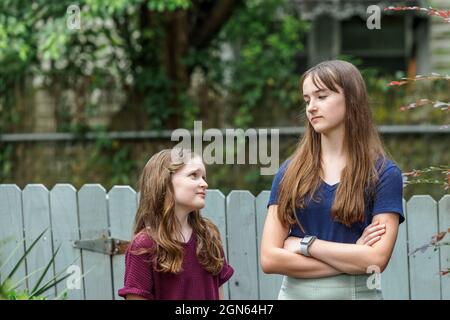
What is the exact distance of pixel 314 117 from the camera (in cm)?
303

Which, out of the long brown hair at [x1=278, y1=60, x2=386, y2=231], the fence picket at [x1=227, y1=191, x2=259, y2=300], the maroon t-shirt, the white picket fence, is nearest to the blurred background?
the white picket fence

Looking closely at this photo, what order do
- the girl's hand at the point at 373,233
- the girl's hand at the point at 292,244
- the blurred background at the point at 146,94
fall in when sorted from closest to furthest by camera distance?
the girl's hand at the point at 373,233 < the girl's hand at the point at 292,244 < the blurred background at the point at 146,94

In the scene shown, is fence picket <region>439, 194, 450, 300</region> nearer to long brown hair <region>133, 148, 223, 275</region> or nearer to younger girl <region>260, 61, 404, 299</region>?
younger girl <region>260, 61, 404, 299</region>

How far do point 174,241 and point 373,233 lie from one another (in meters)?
0.75

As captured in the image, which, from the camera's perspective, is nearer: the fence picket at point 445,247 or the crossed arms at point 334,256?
the crossed arms at point 334,256

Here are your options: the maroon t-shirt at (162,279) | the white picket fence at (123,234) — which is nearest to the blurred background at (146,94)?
the white picket fence at (123,234)

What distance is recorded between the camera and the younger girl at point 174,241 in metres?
3.02

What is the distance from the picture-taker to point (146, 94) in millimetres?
8664

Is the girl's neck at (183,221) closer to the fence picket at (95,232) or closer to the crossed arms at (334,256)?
the crossed arms at (334,256)

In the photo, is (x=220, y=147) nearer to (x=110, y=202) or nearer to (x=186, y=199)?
(x=110, y=202)

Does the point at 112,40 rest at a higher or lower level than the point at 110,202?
higher

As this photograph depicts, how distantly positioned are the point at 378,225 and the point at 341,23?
1020 centimetres
